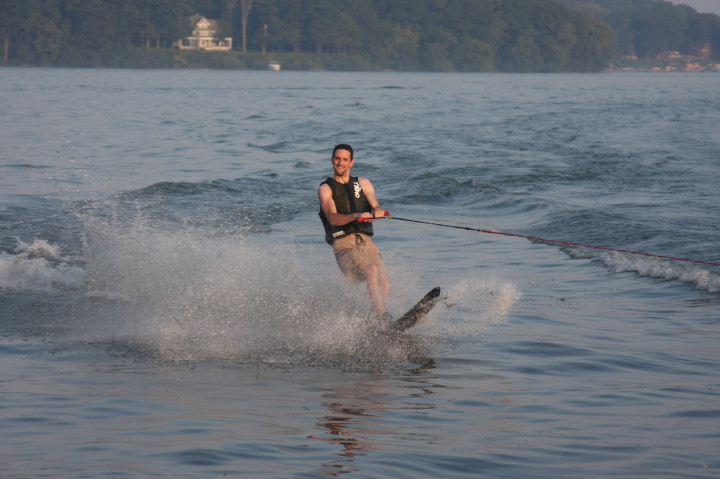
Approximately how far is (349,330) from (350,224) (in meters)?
0.92

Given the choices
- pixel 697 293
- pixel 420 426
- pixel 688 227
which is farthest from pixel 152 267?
pixel 688 227

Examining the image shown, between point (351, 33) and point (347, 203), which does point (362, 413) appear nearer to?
point (347, 203)

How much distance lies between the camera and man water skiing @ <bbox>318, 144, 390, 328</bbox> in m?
7.42

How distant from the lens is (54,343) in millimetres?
6992

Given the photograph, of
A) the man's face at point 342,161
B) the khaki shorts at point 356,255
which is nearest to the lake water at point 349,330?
the khaki shorts at point 356,255

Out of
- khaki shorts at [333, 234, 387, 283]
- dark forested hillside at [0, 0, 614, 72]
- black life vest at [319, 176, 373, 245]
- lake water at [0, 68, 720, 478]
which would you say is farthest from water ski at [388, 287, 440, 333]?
dark forested hillside at [0, 0, 614, 72]

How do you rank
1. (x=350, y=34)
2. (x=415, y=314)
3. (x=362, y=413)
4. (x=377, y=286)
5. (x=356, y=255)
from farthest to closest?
(x=350, y=34)
(x=356, y=255)
(x=377, y=286)
(x=415, y=314)
(x=362, y=413)

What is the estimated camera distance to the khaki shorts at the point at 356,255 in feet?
24.4

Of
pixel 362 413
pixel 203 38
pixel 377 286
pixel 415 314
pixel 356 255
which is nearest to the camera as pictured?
pixel 362 413

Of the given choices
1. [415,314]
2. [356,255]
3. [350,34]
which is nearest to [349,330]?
[415,314]

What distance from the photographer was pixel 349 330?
7215mm

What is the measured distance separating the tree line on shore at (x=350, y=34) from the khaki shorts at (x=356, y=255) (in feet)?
363

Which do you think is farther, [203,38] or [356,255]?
[203,38]

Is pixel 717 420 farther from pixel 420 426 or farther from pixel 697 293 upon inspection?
pixel 697 293
